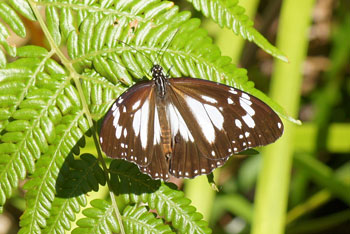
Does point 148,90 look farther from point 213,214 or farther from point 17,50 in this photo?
point 213,214

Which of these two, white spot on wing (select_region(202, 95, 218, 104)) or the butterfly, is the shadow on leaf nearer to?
the butterfly

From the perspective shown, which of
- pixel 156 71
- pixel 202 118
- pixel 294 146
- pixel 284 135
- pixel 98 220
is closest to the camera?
pixel 98 220

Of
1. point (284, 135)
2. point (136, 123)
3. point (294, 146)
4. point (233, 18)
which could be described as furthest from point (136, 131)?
point (294, 146)

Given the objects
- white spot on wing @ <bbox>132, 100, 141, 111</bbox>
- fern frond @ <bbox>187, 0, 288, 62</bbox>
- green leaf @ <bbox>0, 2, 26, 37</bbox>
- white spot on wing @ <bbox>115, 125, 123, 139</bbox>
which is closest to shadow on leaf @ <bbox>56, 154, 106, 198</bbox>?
white spot on wing @ <bbox>115, 125, 123, 139</bbox>

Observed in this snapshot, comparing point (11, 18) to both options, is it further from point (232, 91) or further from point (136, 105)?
point (232, 91)

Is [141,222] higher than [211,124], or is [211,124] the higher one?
[211,124]

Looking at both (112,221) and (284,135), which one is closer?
(112,221)

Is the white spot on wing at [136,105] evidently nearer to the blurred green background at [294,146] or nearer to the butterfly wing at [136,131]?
the butterfly wing at [136,131]

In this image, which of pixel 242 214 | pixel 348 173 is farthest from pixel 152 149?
pixel 348 173
